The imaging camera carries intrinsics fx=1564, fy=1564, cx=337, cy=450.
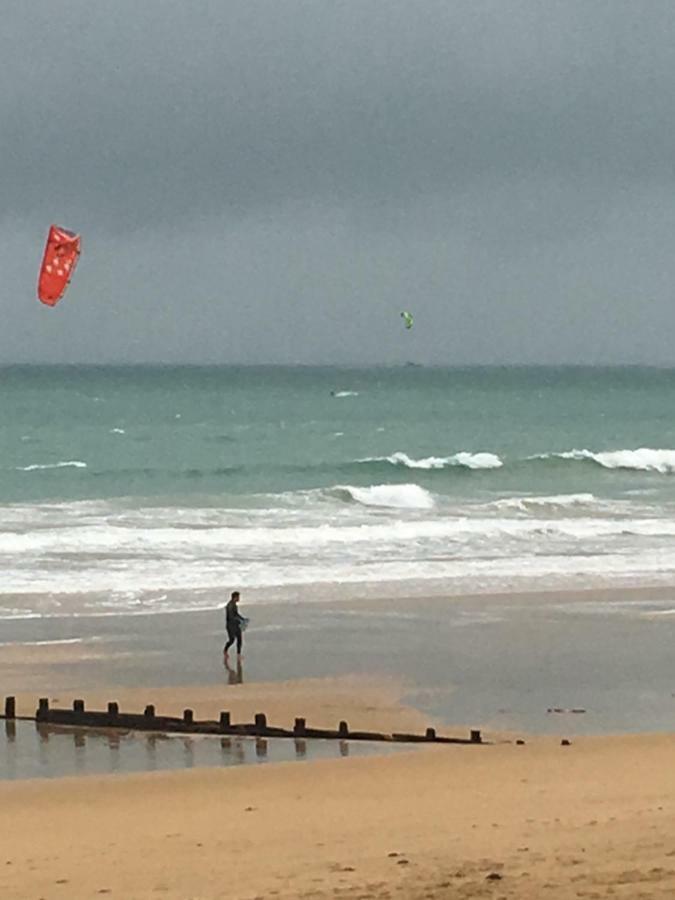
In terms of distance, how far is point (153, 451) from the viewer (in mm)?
64438

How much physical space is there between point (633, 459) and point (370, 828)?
50.8 metres

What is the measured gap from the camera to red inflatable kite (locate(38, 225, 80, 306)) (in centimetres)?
2103

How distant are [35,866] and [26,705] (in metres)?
6.52

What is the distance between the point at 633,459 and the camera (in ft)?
197

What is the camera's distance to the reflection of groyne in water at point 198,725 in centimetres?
1432

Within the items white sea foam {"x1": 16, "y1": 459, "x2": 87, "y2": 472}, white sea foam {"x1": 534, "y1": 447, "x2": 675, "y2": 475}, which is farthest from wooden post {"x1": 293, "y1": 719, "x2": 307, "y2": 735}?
white sea foam {"x1": 534, "y1": 447, "x2": 675, "y2": 475}

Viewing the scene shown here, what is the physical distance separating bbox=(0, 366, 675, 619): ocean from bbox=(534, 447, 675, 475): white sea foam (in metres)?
0.16

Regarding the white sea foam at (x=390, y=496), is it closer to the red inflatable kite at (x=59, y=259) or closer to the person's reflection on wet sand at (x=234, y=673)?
the red inflatable kite at (x=59, y=259)

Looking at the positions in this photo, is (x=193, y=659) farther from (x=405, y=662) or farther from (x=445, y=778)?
(x=445, y=778)

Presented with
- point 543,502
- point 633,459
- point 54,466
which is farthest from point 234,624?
point 633,459

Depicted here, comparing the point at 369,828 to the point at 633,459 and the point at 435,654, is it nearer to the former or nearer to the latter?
the point at 435,654

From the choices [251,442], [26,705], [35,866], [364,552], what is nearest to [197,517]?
[364,552]

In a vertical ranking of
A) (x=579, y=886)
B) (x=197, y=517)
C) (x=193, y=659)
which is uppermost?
(x=197, y=517)

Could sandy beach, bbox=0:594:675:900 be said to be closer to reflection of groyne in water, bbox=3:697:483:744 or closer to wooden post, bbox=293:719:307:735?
reflection of groyne in water, bbox=3:697:483:744
